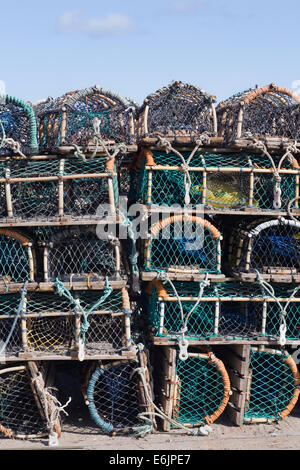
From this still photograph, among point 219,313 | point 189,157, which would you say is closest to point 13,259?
point 189,157

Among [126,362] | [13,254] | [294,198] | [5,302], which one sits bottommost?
[126,362]

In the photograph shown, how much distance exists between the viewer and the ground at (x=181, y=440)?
3.87 m

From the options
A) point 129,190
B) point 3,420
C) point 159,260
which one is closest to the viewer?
point 3,420

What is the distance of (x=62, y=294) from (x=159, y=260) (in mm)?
1033

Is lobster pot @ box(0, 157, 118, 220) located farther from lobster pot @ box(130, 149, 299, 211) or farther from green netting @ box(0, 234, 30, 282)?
lobster pot @ box(130, 149, 299, 211)

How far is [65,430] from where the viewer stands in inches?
162

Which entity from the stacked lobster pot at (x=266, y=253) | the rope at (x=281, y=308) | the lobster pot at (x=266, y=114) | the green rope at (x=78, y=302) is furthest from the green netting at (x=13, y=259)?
the lobster pot at (x=266, y=114)

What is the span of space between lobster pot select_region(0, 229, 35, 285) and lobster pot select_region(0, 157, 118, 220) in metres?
0.17

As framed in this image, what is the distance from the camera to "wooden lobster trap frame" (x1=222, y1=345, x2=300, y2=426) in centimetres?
416

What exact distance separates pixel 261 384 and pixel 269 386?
0.61 feet

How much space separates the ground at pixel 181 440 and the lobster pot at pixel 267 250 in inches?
51.3

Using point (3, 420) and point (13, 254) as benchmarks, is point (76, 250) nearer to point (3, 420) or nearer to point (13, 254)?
point (13, 254)

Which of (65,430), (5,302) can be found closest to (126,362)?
(65,430)

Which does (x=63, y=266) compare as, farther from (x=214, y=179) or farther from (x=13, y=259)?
(x=214, y=179)
